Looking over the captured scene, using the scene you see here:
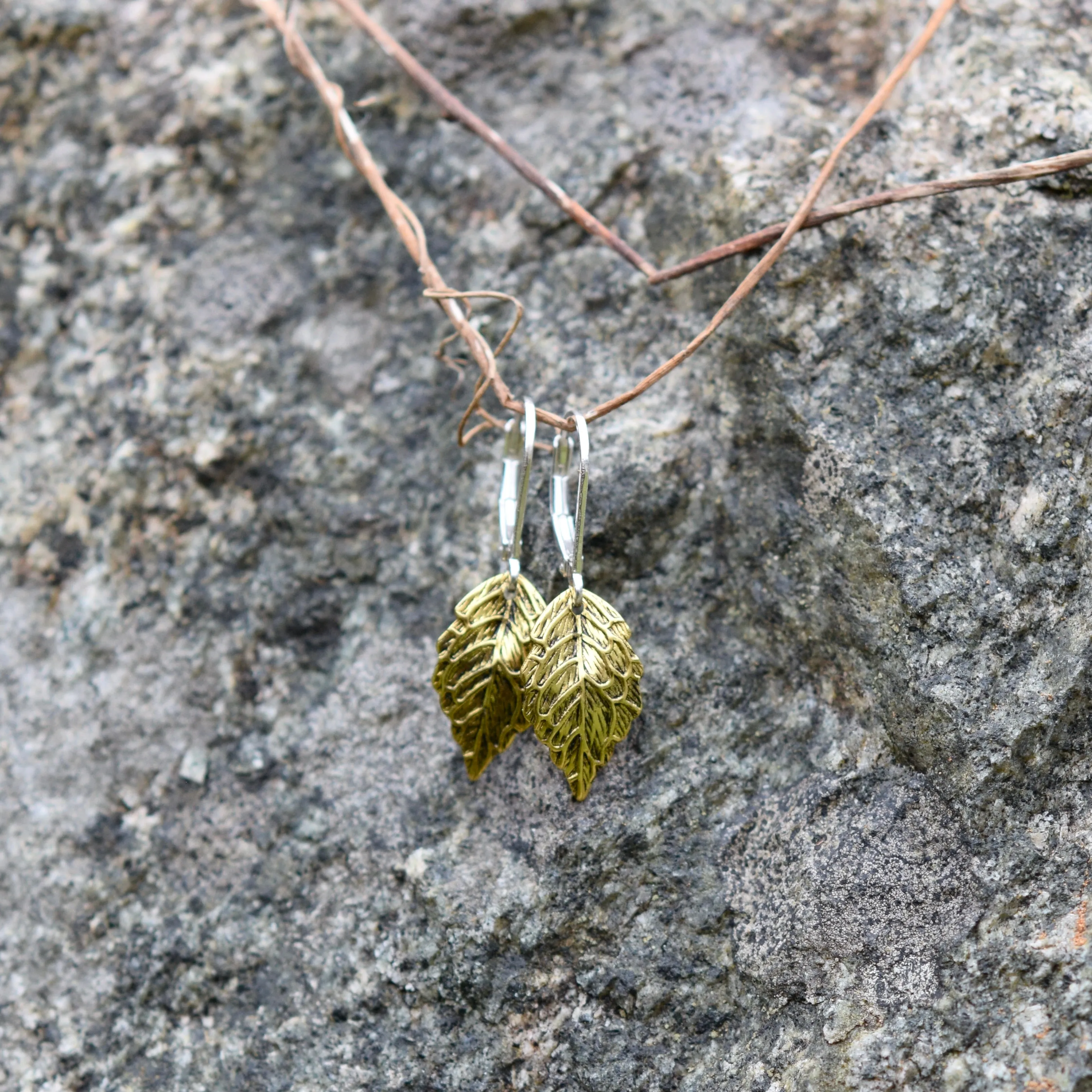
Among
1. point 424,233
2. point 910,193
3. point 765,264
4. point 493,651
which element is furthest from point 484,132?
point 493,651

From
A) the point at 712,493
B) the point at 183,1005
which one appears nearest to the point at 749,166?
the point at 712,493

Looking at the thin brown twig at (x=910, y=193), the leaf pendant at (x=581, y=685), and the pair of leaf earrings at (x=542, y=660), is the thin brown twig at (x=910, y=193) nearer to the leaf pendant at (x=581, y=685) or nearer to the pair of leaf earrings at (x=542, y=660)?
the pair of leaf earrings at (x=542, y=660)

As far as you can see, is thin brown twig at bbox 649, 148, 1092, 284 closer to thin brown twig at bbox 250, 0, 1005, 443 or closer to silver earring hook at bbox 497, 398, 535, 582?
thin brown twig at bbox 250, 0, 1005, 443

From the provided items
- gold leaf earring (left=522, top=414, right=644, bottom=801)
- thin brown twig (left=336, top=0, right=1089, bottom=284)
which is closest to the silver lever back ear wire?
gold leaf earring (left=522, top=414, right=644, bottom=801)

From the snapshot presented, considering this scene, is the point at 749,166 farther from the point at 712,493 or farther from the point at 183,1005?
the point at 183,1005

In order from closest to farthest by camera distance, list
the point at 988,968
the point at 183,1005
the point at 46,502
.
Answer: the point at 988,968, the point at 183,1005, the point at 46,502

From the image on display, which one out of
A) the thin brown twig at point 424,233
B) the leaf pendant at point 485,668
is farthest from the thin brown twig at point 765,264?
the leaf pendant at point 485,668

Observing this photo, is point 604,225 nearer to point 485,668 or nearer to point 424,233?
point 424,233
